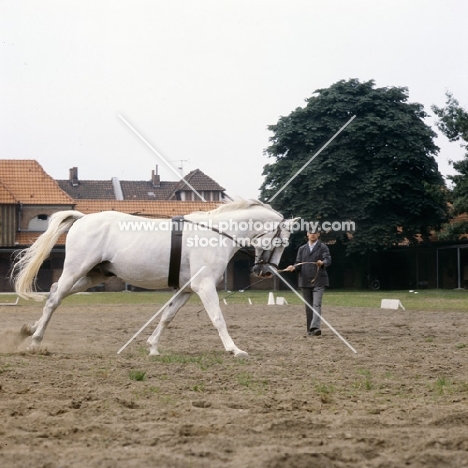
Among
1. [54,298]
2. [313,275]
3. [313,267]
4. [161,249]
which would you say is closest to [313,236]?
[313,267]

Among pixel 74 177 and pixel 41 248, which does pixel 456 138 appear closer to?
pixel 41 248

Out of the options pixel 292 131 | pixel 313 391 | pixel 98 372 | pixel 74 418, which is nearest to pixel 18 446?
pixel 74 418

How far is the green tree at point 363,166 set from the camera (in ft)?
173

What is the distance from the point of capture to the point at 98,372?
10.2 metres

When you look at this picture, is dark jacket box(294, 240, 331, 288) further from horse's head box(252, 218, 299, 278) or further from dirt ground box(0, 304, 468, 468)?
horse's head box(252, 218, 299, 278)

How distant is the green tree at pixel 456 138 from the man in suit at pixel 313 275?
30.4 meters

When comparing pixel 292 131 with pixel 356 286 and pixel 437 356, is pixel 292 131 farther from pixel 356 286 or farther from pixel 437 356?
pixel 437 356

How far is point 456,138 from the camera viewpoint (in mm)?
47781

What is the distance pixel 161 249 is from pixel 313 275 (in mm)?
4927

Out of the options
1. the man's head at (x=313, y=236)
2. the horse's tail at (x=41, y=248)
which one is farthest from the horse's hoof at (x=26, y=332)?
the man's head at (x=313, y=236)

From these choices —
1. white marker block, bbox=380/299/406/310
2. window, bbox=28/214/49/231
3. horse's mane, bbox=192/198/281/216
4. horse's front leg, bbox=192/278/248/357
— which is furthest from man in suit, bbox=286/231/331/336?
window, bbox=28/214/49/231

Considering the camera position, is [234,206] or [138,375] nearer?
[138,375]

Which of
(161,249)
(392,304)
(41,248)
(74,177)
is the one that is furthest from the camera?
(74,177)

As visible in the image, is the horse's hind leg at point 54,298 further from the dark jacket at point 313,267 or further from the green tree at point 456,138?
the green tree at point 456,138
